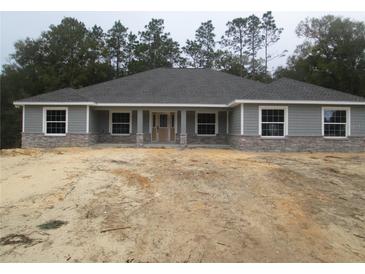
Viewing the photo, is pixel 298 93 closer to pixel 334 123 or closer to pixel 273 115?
pixel 273 115

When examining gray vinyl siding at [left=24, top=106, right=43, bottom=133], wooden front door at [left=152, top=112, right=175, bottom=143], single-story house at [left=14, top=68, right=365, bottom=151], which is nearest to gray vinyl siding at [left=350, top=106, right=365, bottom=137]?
single-story house at [left=14, top=68, right=365, bottom=151]

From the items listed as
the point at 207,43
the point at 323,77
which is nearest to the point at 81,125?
the point at 323,77

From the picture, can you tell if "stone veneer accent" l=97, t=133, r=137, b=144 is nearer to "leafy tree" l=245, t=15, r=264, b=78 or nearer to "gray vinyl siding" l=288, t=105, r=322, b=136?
"gray vinyl siding" l=288, t=105, r=322, b=136

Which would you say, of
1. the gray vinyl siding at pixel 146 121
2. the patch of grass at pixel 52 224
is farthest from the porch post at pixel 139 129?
the patch of grass at pixel 52 224

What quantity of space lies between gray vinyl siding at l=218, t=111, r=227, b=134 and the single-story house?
0.12 ft

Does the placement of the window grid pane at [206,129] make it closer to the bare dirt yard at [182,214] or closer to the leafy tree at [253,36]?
the bare dirt yard at [182,214]

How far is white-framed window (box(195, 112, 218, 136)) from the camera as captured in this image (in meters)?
17.9

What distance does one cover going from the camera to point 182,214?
18.2ft

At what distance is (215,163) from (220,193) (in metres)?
3.55

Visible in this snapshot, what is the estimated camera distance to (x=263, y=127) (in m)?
14.6

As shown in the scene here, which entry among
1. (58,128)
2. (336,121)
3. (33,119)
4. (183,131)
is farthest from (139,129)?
(336,121)

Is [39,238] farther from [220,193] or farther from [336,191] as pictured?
[336,191]

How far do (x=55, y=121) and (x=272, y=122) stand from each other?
11.4 m

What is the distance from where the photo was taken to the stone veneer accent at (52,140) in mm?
15789
